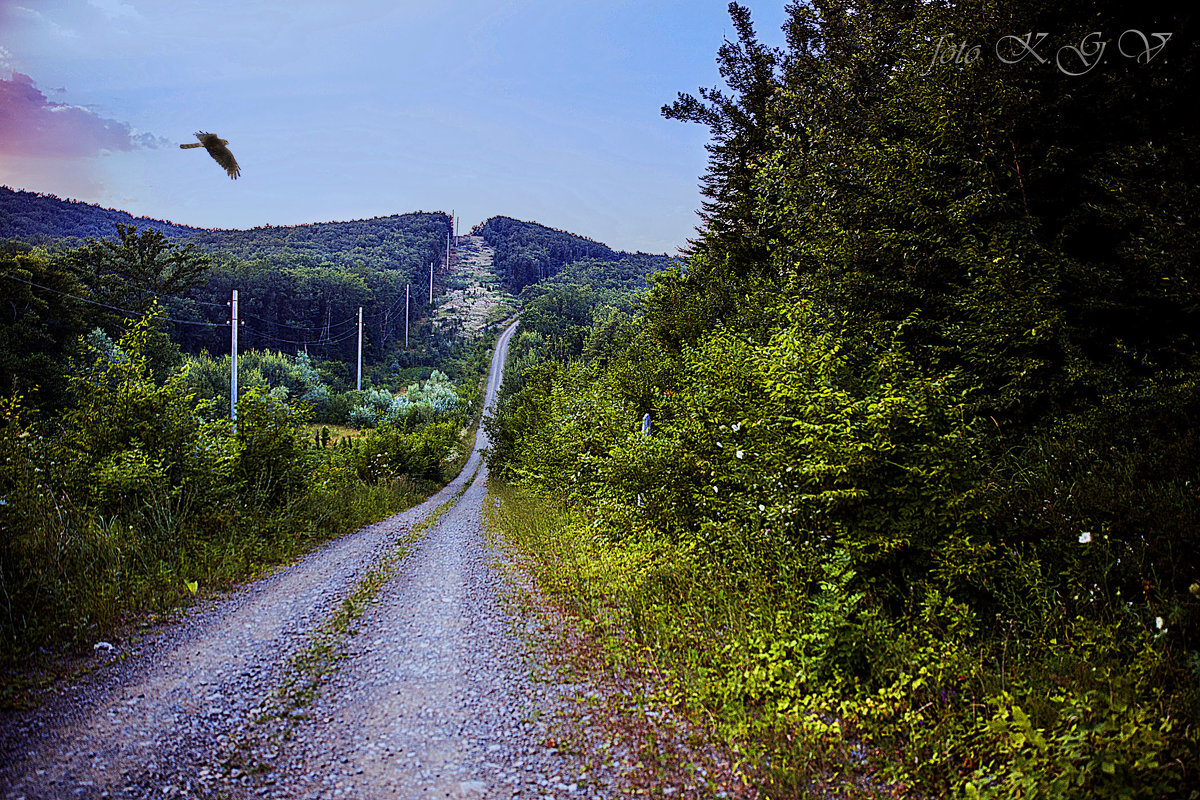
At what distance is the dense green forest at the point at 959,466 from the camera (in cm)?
286

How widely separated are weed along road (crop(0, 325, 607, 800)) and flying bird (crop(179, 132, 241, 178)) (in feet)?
21.7

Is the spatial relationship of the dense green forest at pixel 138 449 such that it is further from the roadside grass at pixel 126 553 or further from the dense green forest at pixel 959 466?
the dense green forest at pixel 959 466

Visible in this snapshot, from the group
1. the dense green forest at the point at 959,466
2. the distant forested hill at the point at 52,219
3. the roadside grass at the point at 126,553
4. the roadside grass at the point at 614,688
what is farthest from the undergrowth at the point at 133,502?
the distant forested hill at the point at 52,219

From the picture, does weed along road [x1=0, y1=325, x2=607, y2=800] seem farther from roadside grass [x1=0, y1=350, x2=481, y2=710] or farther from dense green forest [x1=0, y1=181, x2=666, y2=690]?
dense green forest [x1=0, y1=181, x2=666, y2=690]

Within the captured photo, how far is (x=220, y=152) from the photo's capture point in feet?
27.2

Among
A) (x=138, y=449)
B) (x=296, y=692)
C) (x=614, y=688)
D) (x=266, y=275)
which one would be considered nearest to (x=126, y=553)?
(x=138, y=449)

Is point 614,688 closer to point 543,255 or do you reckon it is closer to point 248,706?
point 248,706

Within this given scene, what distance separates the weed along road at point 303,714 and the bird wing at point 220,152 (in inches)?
261

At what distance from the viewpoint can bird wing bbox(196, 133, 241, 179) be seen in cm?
814

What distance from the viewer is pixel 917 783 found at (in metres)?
2.62

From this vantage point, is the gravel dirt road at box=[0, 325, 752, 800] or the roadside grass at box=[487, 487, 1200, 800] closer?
the roadside grass at box=[487, 487, 1200, 800]

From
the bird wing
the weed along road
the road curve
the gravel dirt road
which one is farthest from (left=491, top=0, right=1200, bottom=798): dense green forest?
the bird wing

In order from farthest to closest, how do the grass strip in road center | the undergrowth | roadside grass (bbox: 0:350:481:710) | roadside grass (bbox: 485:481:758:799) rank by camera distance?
1. the undergrowth
2. roadside grass (bbox: 0:350:481:710)
3. the grass strip in road center
4. roadside grass (bbox: 485:481:758:799)

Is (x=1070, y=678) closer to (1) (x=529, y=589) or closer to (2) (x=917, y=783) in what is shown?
(2) (x=917, y=783)
